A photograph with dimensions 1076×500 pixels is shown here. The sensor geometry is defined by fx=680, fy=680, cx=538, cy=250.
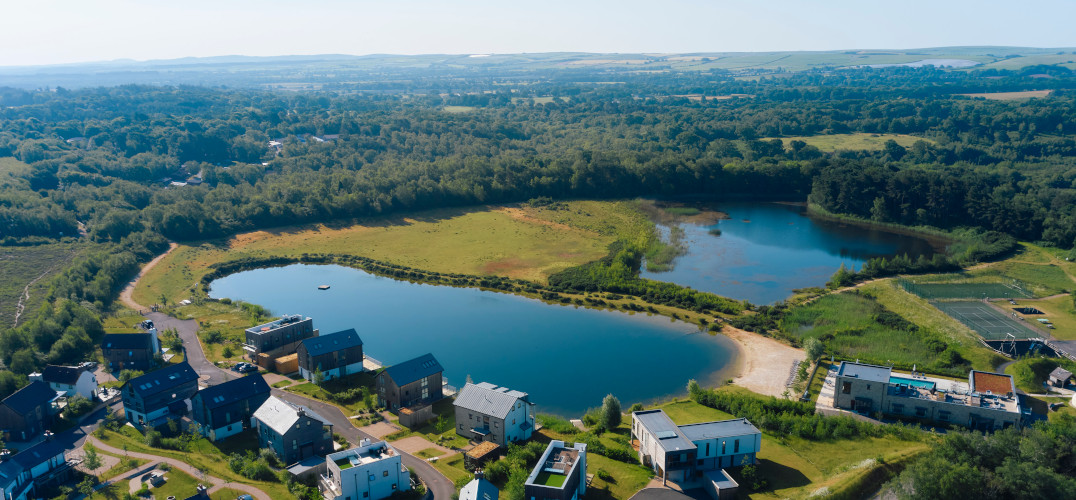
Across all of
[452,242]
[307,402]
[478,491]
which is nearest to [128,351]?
[307,402]

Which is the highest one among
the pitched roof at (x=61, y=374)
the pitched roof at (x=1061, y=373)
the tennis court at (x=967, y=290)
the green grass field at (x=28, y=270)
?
the pitched roof at (x=1061, y=373)

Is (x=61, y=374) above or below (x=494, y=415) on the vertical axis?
below

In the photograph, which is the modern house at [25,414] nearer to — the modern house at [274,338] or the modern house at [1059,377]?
the modern house at [274,338]

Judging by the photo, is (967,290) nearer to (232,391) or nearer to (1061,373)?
(1061,373)

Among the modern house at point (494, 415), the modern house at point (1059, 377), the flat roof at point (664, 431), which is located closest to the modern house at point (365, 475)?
the modern house at point (494, 415)

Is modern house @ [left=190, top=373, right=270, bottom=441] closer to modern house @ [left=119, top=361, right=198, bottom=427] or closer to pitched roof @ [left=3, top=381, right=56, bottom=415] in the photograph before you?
modern house @ [left=119, top=361, right=198, bottom=427]

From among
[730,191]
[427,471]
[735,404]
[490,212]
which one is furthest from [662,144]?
[427,471]

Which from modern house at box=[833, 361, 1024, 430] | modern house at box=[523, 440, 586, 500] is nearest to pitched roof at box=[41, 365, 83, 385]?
modern house at box=[523, 440, 586, 500]
